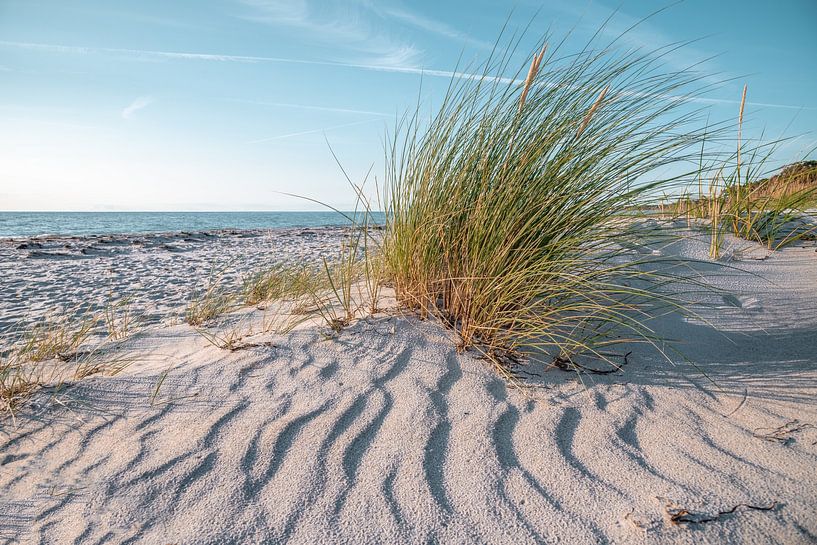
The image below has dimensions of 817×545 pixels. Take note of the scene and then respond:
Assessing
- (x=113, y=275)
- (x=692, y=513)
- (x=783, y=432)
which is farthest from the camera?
(x=113, y=275)

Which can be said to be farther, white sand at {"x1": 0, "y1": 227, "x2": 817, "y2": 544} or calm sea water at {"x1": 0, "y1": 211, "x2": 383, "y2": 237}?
calm sea water at {"x1": 0, "y1": 211, "x2": 383, "y2": 237}

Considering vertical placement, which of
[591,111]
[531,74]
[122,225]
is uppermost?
[531,74]

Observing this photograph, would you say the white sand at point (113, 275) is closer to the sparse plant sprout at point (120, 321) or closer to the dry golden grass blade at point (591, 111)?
the sparse plant sprout at point (120, 321)

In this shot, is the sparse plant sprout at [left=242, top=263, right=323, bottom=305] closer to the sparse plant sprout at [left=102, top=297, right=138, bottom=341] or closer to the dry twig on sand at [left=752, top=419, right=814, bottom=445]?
the sparse plant sprout at [left=102, top=297, right=138, bottom=341]

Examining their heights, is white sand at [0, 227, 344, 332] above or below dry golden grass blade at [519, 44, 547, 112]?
below

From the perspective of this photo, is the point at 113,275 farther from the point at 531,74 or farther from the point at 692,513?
the point at 692,513

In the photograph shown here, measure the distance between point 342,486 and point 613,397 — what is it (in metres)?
1.24

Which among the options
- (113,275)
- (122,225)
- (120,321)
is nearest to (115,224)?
(122,225)

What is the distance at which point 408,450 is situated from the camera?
1.67 metres

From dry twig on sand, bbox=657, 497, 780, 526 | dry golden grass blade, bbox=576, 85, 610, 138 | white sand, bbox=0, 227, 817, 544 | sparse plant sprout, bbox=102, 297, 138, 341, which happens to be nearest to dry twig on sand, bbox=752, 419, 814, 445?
white sand, bbox=0, 227, 817, 544


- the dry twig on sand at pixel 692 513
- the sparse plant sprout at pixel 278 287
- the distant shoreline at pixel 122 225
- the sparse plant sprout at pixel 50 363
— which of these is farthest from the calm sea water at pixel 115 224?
the dry twig on sand at pixel 692 513

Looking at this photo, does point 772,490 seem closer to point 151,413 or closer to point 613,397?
point 613,397

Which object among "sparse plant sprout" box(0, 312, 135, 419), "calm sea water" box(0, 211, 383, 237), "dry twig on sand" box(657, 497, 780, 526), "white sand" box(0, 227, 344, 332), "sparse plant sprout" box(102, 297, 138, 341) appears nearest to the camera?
"dry twig on sand" box(657, 497, 780, 526)

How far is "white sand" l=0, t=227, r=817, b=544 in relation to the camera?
1366mm
